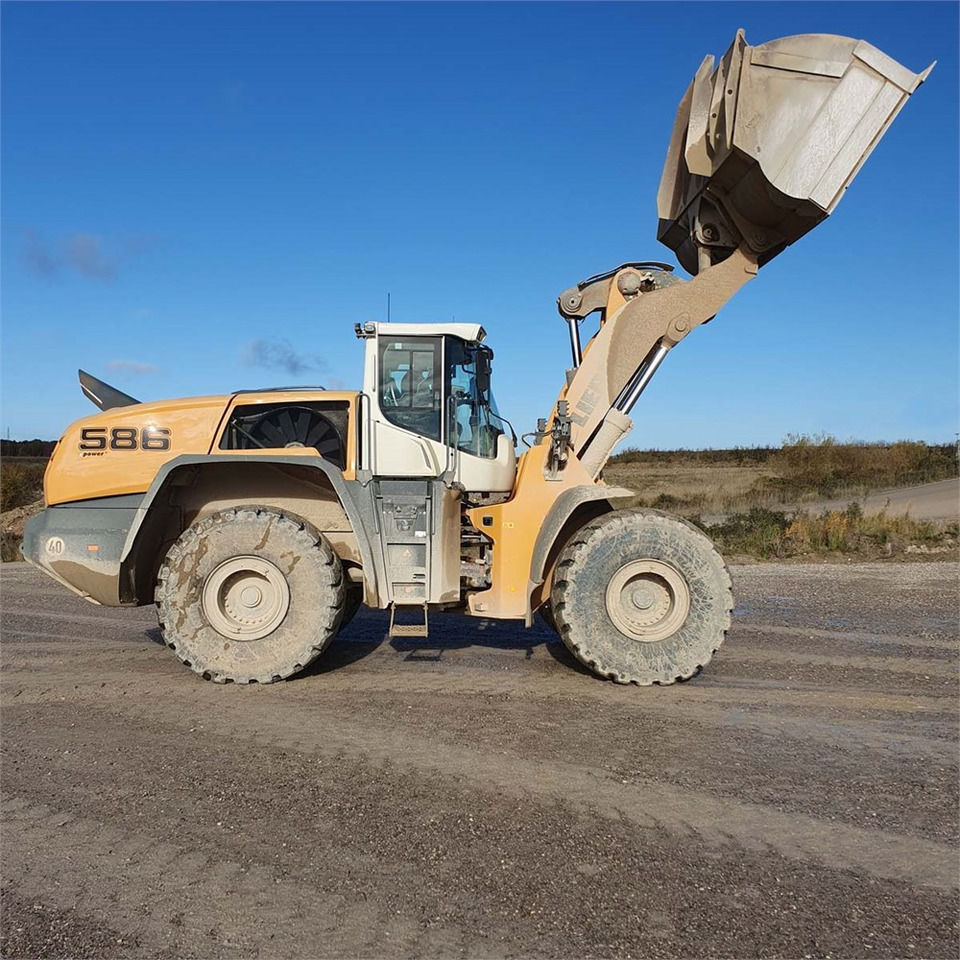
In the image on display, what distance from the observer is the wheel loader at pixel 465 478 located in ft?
20.0

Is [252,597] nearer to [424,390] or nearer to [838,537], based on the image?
[424,390]

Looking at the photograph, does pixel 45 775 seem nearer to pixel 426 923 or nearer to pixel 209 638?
pixel 209 638

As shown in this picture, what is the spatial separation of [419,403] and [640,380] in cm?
207

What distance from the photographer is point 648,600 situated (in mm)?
6230

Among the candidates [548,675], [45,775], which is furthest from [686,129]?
[45,775]

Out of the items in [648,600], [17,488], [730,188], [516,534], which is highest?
[730,188]

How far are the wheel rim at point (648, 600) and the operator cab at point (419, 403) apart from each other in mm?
1486

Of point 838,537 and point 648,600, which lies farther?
point 838,537

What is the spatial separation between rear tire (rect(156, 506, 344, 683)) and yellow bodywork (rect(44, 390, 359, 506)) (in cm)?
66

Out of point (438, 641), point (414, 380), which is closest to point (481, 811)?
point (414, 380)

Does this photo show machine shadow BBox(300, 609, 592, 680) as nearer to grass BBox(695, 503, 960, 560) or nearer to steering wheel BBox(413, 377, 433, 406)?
steering wheel BBox(413, 377, 433, 406)

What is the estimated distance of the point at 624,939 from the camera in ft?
9.27

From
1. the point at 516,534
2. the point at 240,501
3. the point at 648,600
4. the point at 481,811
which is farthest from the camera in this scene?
the point at 240,501

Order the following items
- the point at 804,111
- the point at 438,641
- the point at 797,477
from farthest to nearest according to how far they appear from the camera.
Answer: the point at 797,477 < the point at 438,641 < the point at 804,111
